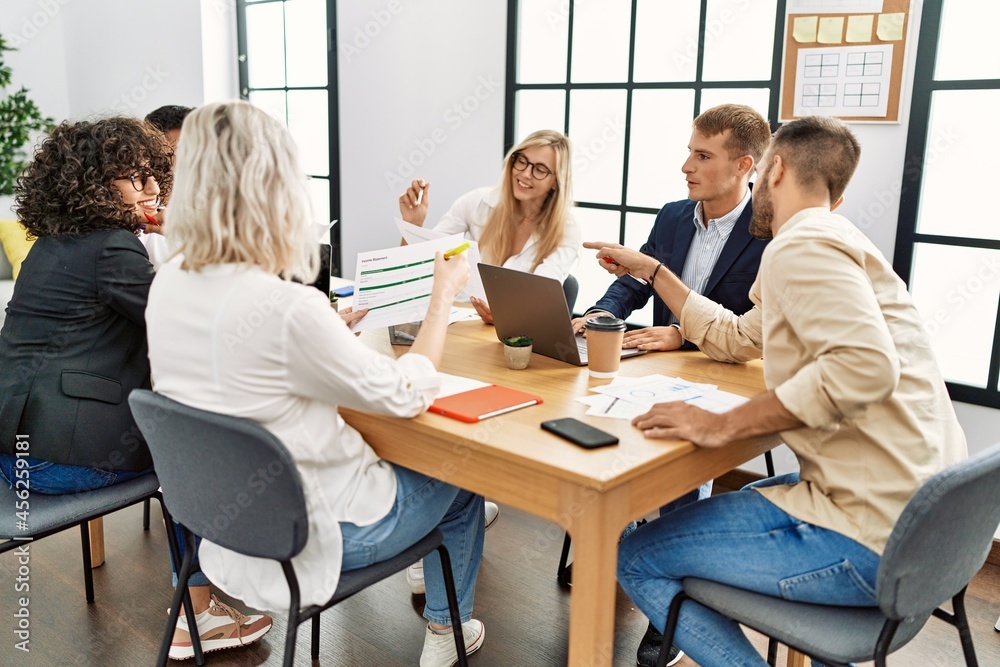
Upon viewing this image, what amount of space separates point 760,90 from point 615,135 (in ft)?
2.23

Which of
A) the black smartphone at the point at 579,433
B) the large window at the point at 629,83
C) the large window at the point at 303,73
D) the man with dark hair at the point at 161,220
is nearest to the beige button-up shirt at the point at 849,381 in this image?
the black smartphone at the point at 579,433

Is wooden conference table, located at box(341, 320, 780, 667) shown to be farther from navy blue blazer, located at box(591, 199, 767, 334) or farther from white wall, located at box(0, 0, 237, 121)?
white wall, located at box(0, 0, 237, 121)

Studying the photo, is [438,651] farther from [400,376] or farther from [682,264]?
[682,264]

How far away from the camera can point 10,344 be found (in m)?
2.03

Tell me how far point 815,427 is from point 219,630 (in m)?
1.63

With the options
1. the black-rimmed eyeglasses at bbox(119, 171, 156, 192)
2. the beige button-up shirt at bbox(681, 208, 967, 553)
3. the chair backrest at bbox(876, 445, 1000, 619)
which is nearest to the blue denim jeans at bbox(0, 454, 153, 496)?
the black-rimmed eyeglasses at bbox(119, 171, 156, 192)

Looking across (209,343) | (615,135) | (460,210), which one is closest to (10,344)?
(209,343)

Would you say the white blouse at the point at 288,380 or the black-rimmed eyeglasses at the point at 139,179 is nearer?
the white blouse at the point at 288,380

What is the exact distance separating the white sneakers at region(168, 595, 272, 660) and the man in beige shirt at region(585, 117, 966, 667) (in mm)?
1120

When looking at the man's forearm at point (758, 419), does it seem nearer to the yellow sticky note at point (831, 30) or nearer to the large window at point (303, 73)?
the yellow sticky note at point (831, 30)

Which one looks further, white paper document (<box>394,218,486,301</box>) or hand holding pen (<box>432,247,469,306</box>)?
white paper document (<box>394,218,486,301</box>)

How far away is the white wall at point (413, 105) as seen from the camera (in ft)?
13.2

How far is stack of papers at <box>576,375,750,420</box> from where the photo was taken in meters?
1.74

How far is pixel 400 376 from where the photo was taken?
1.61m
